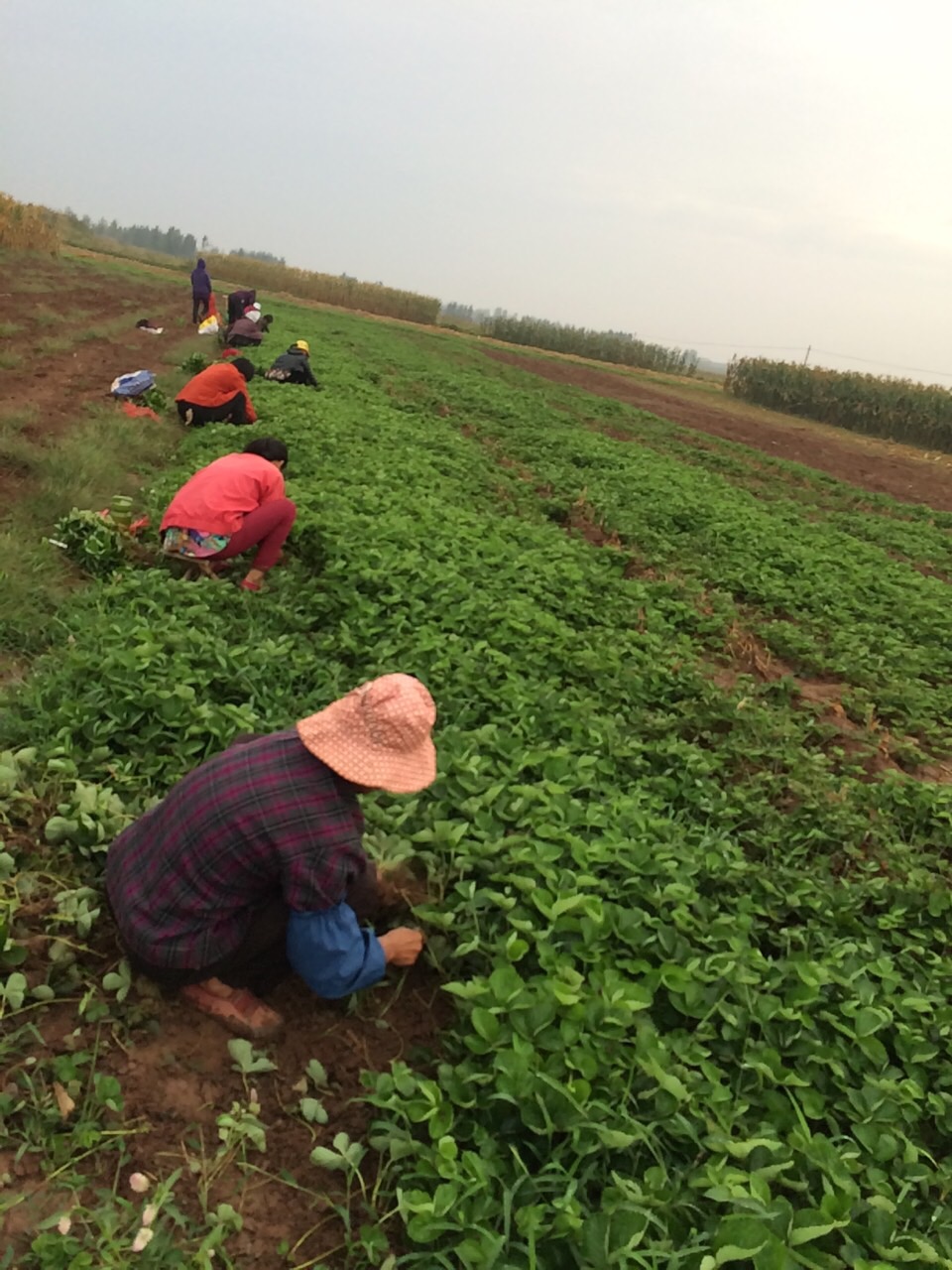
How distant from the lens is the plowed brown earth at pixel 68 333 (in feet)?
31.0

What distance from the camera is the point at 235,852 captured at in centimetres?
220

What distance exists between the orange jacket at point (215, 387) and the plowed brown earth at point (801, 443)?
1094cm

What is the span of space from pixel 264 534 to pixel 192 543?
0.48m

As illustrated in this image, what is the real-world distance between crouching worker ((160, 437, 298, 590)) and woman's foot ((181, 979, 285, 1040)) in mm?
3062

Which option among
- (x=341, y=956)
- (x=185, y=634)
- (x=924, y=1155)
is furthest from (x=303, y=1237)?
(x=185, y=634)

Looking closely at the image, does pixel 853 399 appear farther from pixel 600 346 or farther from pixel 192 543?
pixel 192 543

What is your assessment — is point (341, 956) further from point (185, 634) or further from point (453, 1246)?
point (185, 634)

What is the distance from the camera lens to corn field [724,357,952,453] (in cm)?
2906

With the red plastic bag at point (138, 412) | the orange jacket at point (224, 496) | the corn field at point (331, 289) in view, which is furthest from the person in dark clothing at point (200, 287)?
the corn field at point (331, 289)

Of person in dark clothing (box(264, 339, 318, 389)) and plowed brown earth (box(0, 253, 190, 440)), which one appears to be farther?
person in dark clothing (box(264, 339, 318, 389))

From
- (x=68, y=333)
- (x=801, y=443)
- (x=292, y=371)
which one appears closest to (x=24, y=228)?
(x=68, y=333)

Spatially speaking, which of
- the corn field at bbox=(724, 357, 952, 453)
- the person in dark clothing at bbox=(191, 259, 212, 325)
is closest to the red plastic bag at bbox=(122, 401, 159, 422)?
the person in dark clothing at bbox=(191, 259, 212, 325)

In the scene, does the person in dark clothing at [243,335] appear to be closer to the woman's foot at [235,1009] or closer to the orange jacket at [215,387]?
the orange jacket at [215,387]

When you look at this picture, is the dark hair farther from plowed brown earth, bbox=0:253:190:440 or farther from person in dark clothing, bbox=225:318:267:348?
person in dark clothing, bbox=225:318:267:348
